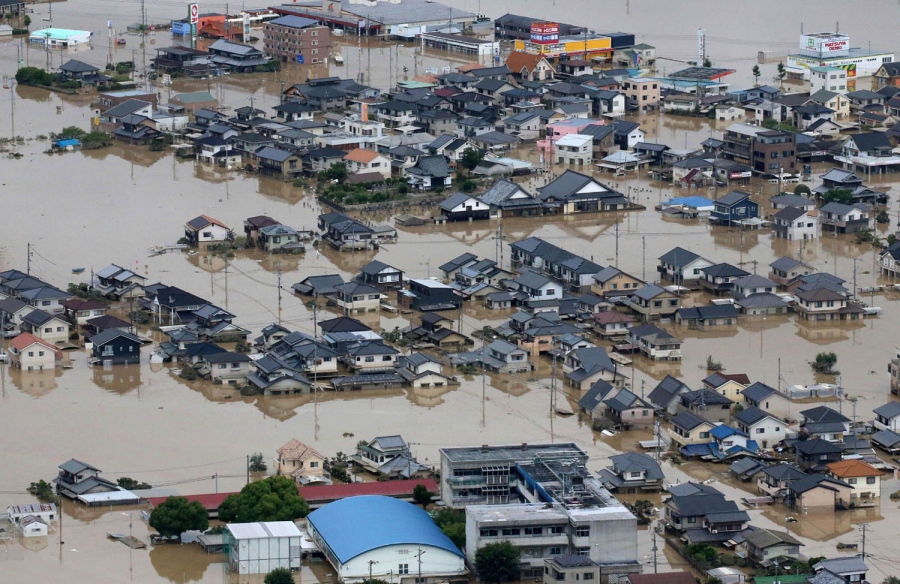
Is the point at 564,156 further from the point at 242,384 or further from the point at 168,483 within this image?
the point at 168,483

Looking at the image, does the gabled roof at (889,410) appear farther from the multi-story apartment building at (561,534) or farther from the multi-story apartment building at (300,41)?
the multi-story apartment building at (300,41)

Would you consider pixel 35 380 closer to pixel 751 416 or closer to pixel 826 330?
pixel 751 416

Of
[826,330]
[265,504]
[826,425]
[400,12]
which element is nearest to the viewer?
[265,504]

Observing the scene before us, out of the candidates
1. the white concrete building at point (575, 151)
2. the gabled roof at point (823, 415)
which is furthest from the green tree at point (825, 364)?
the white concrete building at point (575, 151)

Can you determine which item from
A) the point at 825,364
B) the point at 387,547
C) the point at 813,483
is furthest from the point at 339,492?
the point at 825,364

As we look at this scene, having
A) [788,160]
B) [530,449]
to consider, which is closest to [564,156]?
[788,160]

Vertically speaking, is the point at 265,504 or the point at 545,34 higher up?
the point at 545,34
